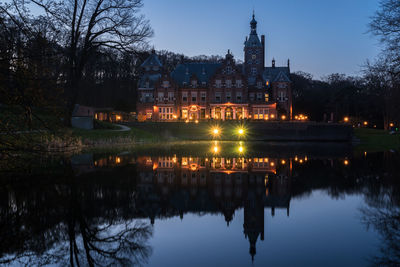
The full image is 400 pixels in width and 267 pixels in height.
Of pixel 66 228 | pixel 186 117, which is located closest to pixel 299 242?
pixel 66 228

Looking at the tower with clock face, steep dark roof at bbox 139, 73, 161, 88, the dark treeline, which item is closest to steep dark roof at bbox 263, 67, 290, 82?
the tower with clock face

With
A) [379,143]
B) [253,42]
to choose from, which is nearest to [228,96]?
[253,42]

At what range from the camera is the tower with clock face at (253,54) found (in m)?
63.4

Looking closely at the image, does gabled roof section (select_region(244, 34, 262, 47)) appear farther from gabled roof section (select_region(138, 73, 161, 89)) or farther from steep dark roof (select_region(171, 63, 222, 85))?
gabled roof section (select_region(138, 73, 161, 89))

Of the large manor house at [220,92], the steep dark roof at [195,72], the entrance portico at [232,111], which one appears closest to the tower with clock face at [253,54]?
the large manor house at [220,92]

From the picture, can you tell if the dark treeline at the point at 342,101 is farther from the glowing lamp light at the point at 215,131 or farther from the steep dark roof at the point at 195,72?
the glowing lamp light at the point at 215,131

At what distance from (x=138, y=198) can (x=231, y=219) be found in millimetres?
2863

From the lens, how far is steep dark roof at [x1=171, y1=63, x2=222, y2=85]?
62.1 metres

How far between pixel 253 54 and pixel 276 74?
6.31 metres

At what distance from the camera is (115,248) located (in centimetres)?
537

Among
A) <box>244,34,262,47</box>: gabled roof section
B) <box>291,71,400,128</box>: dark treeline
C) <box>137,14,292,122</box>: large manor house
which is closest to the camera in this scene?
<box>137,14,292,122</box>: large manor house

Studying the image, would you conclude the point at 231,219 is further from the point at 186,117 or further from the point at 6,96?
the point at 186,117

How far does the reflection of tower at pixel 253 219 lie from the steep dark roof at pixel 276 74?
55456 mm

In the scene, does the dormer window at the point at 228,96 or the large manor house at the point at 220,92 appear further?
the dormer window at the point at 228,96
